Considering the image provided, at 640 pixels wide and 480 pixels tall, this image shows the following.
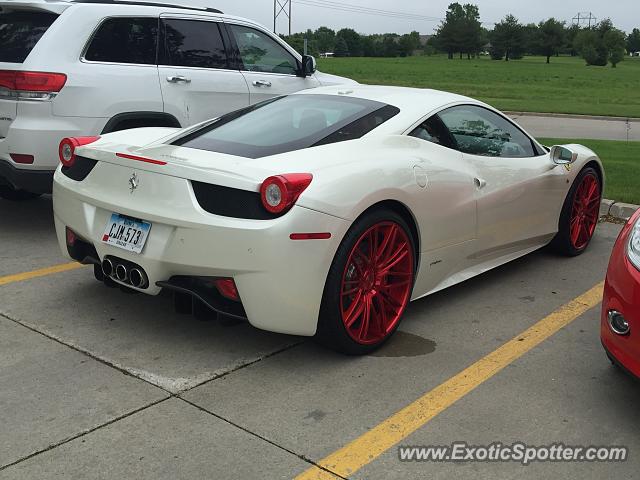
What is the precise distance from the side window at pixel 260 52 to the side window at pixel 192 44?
0.25 metres

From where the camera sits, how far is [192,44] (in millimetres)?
6734

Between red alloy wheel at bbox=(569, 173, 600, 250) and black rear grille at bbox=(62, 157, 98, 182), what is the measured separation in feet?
11.9

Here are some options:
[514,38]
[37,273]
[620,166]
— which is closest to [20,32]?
[37,273]

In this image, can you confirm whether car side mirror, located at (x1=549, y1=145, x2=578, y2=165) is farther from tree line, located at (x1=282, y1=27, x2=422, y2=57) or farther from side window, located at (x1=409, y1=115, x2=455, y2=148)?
tree line, located at (x1=282, y1=27, x2=422, y2=57)

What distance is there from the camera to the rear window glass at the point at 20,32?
18.6ft

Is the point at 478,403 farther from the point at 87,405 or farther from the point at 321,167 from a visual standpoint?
the point at 87,405

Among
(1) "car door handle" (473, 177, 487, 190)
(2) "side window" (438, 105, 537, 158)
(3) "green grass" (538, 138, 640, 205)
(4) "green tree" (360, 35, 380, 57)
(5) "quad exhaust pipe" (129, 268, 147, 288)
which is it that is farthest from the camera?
(4) "green tree" (360, 35, 380, 57)

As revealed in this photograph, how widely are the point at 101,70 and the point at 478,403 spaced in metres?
4.16

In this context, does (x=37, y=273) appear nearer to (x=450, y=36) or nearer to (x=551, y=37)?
(x=551, y=37)

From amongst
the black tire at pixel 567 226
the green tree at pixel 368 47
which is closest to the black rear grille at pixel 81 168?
the black tire at pixel 567 226

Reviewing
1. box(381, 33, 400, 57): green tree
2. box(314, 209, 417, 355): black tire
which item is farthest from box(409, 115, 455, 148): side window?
box(381, 33, 400, 57): green tree

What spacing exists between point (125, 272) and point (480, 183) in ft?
7.27

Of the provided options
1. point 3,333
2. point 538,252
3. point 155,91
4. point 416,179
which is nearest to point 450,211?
point 416,179

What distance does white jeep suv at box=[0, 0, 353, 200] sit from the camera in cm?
550
